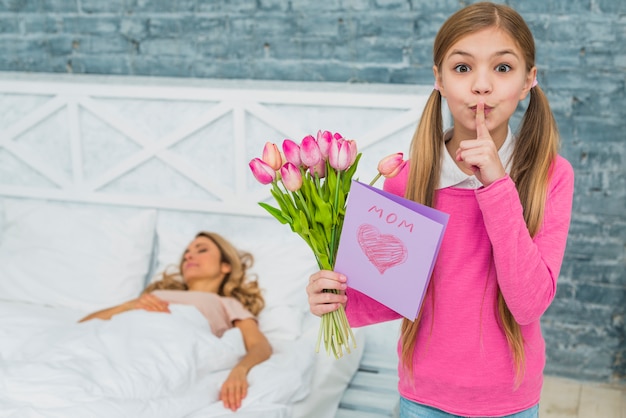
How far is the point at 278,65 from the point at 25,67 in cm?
105

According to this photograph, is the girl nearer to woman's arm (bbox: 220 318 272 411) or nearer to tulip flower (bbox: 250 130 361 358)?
tulip flower (bbox: 250 130 361 358)

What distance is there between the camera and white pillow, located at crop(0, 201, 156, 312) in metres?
2.89

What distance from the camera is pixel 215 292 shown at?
8.91 feet

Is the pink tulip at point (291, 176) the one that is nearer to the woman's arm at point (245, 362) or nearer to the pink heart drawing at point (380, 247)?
the pink heart drawing at point (380, 247)

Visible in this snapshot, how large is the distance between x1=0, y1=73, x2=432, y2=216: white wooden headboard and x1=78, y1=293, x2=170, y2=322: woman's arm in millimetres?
511

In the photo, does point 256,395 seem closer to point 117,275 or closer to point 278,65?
point 117,275

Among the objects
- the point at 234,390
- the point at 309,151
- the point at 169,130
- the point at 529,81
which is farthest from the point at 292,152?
the point at 169,130

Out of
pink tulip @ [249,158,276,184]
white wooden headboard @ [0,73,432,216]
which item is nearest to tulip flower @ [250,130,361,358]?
pink tulip @ [249,158,276,184]

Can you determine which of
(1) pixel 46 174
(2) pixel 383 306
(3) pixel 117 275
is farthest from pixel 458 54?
(1) pixel 46 174

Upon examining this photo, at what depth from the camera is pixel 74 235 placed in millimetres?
2982

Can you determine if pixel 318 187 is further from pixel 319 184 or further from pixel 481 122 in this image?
pixel 481 122

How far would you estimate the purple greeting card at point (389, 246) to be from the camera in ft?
4.13

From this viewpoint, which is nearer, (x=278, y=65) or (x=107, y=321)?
(x=107, y=321)

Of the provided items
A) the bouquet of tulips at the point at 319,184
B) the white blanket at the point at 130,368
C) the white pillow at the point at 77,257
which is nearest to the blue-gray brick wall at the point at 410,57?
the white pillow at the point at 77,257
